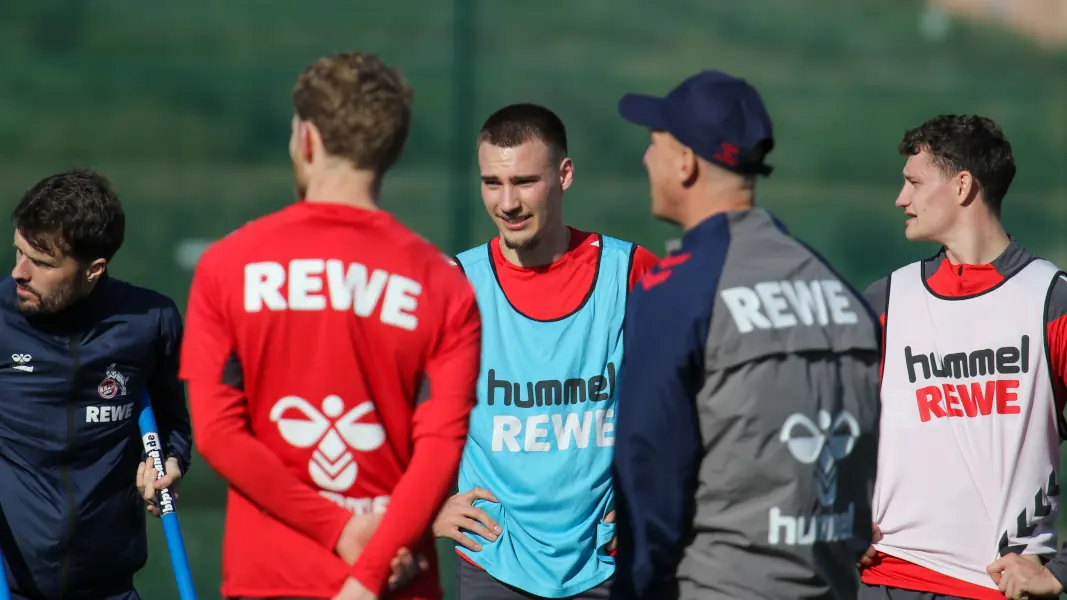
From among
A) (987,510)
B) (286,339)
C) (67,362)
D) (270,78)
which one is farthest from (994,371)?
(270,78)

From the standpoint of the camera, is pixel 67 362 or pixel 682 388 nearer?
pixel 682 388

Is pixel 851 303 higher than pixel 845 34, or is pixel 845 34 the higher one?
pixel 845 34

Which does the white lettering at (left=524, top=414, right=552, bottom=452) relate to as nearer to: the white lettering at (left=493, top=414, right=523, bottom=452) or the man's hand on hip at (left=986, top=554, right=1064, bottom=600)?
the white lettering at (left=493, top=414, right=523, bottom=452)

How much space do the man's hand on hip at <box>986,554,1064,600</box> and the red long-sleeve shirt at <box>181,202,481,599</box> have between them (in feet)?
6.13

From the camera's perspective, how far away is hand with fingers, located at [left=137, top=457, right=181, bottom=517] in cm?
414

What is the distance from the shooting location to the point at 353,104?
2848mm

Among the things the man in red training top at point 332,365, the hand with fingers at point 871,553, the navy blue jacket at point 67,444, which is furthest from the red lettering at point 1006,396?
the navy blue jacket at point 67,444

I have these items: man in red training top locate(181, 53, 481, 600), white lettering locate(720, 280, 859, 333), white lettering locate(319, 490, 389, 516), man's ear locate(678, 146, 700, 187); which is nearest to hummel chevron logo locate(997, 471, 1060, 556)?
white lettering locate(720, 280, 859, 333)

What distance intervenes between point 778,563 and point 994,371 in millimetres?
1358

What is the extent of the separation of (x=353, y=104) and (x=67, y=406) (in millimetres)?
1778

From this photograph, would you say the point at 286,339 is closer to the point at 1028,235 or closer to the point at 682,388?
the point at 682,388

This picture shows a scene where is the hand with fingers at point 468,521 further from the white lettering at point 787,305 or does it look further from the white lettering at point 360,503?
the white lettering at point 787,305

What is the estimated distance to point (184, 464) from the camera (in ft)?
14.2

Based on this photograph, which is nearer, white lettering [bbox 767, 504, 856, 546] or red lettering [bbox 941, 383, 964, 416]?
white lettering [bbox 767, 504, 856, 546]
